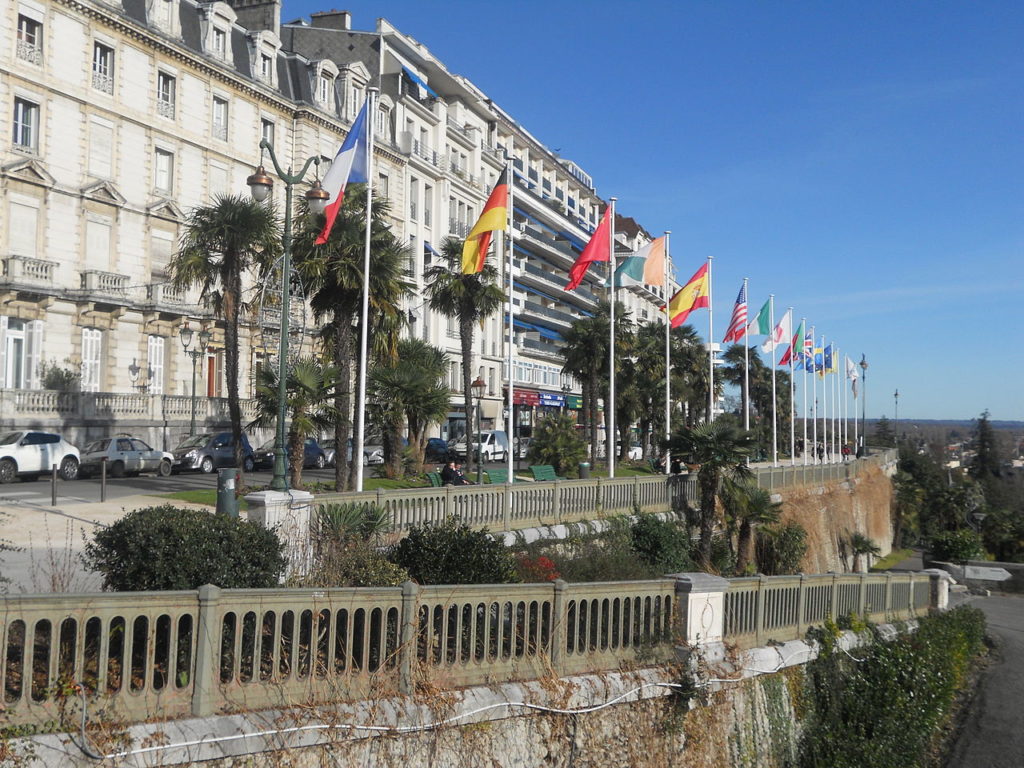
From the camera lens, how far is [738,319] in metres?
34.1

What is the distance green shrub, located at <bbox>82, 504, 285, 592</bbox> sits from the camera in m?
7.97

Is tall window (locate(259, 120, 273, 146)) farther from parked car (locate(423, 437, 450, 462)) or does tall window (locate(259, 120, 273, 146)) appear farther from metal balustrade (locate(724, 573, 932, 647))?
metal balustrade (locate(724, 573, 932, 647))

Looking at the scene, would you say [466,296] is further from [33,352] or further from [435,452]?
[33,352]

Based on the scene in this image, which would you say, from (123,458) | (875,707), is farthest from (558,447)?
(875,707)

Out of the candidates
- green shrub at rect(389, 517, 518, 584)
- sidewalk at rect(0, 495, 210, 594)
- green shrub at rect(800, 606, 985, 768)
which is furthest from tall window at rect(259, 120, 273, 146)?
green shrub at rect(800, 606, 985, 768)

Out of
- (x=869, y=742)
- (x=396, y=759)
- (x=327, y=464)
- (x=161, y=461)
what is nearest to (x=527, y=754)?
(x=396, y=759)

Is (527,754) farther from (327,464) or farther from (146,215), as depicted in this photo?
(146,215)

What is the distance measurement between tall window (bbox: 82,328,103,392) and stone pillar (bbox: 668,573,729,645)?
30.9 m

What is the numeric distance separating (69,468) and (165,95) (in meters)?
18.8

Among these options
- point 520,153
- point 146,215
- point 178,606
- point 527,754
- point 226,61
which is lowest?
point 527,754

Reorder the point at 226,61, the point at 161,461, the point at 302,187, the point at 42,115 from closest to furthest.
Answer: the point at 161,461 < the point at 42,115 < the point at 226,61 < the point at 302,187

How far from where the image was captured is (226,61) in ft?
136

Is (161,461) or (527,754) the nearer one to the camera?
(527,754)

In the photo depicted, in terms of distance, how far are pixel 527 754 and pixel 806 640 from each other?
543 cm
